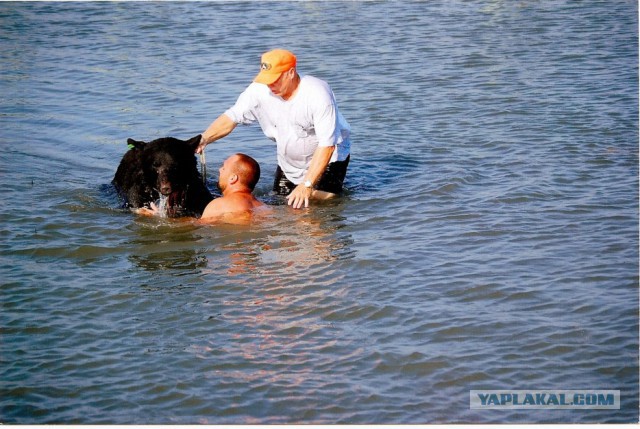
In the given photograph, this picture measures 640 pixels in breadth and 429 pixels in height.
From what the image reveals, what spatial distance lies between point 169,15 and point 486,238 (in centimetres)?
1268

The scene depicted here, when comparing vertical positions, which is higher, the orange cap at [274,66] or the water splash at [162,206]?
the orange cap at [274,66]

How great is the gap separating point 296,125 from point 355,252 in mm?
1665

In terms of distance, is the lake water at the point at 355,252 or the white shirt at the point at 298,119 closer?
the lake water at the point at 355,252

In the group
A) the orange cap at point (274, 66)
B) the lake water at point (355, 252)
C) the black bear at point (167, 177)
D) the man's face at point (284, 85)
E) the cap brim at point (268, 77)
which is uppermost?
the orange cap at point (274, 66)

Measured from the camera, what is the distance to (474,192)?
949 centimetres

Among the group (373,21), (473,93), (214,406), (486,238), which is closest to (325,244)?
(486,238)

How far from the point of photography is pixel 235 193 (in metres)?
8.92

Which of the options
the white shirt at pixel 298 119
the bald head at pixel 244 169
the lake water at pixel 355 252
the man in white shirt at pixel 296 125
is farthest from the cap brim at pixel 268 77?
the lake water at pixel 355 252

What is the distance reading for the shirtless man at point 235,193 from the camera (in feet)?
28.7

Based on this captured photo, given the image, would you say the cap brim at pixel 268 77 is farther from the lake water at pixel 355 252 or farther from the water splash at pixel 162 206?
the water splash at pixel 162 206

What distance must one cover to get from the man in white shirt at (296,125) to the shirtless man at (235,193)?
1.20 ft

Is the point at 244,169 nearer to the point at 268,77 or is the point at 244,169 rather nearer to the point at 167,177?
the point at 167,177

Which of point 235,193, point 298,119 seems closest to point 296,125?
point 298,119

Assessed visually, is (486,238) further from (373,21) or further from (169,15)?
(169,15)
